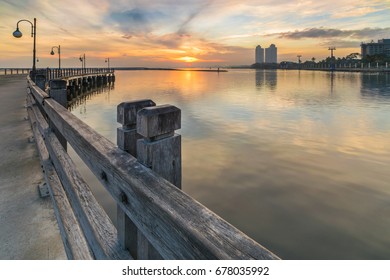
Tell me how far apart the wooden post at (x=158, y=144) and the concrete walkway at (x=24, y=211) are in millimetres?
1944

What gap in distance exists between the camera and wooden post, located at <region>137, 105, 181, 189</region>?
1.40 metres

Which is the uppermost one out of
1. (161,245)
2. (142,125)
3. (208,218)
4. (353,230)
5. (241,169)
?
(142,125)

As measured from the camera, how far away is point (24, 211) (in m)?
3.88

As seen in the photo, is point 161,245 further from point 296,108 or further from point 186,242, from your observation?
point 296,108

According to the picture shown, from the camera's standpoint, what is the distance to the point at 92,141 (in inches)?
79.7

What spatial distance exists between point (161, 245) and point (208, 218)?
0.28 metres

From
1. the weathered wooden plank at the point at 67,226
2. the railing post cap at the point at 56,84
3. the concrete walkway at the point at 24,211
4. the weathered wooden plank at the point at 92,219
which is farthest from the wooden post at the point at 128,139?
the railing post cap at the point at 56,84

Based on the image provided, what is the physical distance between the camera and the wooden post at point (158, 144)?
1.41 m

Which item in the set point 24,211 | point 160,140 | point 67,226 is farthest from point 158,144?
point 24,211

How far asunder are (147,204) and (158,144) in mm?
336

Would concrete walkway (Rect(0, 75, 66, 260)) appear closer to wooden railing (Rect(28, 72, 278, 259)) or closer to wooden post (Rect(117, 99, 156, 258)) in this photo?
wooden railing (Rect(28, 72, 278, 259))

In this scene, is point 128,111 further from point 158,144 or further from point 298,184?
point 298,184
